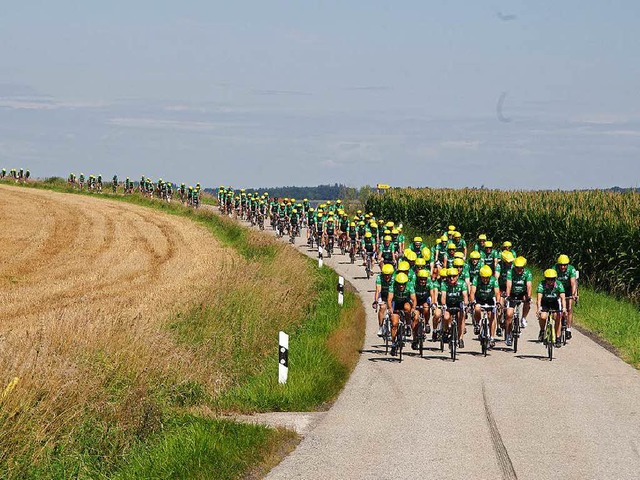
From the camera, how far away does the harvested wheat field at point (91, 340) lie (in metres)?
11.9

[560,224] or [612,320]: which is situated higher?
[560,224]

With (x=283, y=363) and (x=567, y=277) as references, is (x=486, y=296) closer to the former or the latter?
(x=567, y=277)

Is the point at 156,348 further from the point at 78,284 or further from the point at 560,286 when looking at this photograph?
the point at 78,284

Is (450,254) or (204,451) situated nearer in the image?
(204,451)

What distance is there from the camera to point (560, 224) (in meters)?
39.4

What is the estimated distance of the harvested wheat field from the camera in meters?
11.9

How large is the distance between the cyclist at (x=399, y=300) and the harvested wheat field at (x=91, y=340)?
13.7 ft

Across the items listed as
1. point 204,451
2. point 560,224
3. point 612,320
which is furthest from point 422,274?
point 560,224

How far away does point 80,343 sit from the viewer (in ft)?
48.8

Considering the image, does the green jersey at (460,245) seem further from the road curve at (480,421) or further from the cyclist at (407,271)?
the road curve at (480,421)

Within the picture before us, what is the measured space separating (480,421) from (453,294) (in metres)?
6.88

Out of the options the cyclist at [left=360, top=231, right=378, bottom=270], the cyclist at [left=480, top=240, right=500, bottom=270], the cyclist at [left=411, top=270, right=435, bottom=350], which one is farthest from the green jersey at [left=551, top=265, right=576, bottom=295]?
the cyclist at [left=360, top=231, right=378, bottom=270]

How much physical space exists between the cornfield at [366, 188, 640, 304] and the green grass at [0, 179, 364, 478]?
1109 centimetres

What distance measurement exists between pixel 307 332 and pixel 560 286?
5479mm
